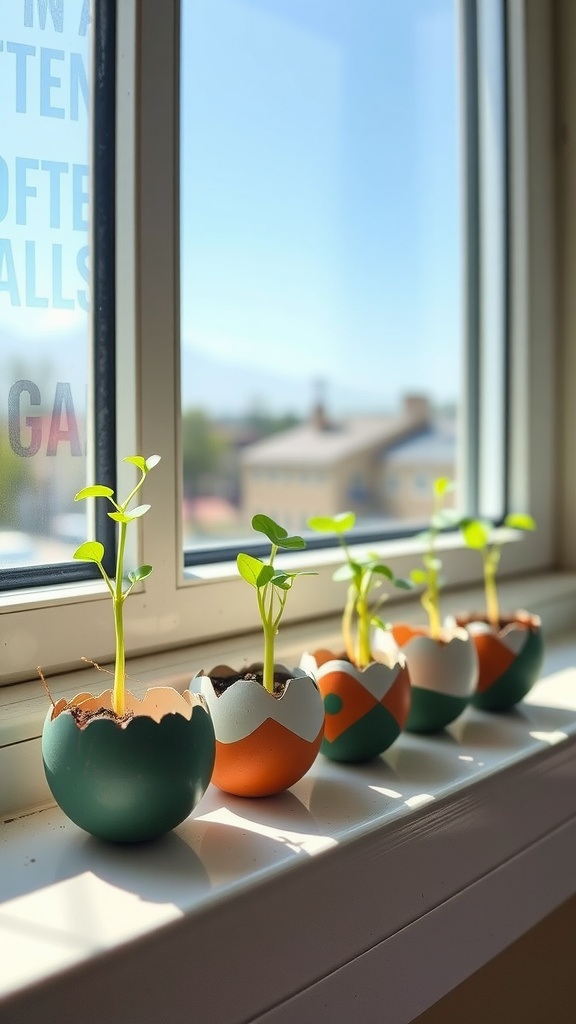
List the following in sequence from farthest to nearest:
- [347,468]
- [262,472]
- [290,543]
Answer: [262,472], [347,468], [290,543]

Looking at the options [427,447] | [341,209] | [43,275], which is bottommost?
[427,447]

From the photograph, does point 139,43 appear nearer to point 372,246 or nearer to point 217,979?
point 217,979

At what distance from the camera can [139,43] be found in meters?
0.79

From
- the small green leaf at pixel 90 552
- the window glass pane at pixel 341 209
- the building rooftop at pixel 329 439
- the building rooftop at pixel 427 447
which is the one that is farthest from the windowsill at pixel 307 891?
the building rooftop at pixel 329 439

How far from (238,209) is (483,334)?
73 centimetres

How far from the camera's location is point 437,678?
0.82 meters

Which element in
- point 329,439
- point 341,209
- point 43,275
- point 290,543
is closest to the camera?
point 290,543

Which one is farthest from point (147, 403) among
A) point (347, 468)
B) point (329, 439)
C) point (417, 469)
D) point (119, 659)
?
point (329, 439)

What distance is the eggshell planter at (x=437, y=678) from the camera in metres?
0.82

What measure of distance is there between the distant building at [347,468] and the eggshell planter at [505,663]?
0.69 m

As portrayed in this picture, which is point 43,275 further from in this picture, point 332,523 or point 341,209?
point 341,209

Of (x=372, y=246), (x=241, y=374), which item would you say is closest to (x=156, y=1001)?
(x=372, y=246)

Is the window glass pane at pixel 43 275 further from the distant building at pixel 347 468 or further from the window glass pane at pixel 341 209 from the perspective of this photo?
the distant building at pixel 347 468

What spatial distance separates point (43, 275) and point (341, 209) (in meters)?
1.34
